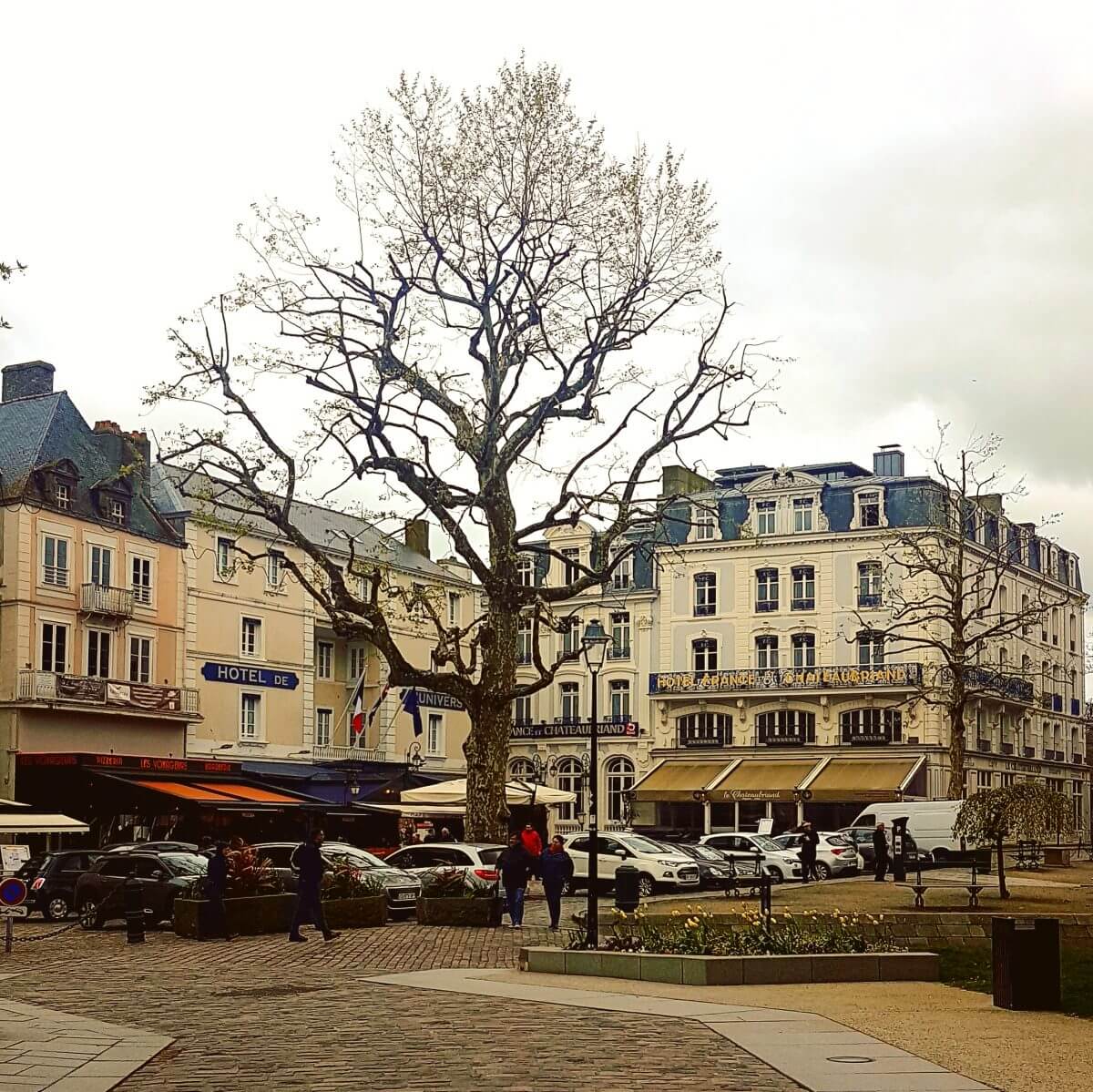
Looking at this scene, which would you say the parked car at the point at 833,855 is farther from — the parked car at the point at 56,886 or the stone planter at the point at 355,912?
the parked car at the point at 56,886

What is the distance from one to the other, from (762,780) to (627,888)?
33286 millimetres

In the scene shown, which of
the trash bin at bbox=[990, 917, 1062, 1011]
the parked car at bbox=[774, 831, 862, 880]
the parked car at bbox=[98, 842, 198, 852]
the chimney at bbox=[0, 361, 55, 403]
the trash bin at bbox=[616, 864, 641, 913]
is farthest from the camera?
the chimney at bbox=[0, 361, 55, 403]

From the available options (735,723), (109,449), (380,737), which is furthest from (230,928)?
(735,723)

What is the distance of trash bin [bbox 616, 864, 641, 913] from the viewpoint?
82.1 feet

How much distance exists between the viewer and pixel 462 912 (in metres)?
25.6

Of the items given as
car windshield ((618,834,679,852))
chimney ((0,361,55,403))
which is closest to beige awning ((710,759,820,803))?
car windshield ((618,834,679,852))

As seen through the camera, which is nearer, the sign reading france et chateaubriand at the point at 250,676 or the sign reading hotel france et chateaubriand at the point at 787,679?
the sign reading france et chateaubriand at the point at 250,676

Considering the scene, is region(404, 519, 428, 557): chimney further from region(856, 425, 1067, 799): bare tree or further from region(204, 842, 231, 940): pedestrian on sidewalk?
region(204, 842, 231, 940): pedestrian on sidewalk

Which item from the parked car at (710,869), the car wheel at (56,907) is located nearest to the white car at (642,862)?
the parked car at (710,869)

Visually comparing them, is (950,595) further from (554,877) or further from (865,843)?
(554,877)

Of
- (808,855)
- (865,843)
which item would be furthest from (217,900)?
(865,843)

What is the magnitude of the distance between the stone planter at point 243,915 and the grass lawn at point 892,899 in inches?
221

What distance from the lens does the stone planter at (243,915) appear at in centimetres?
2373

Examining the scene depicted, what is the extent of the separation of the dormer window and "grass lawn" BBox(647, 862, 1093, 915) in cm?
2526
